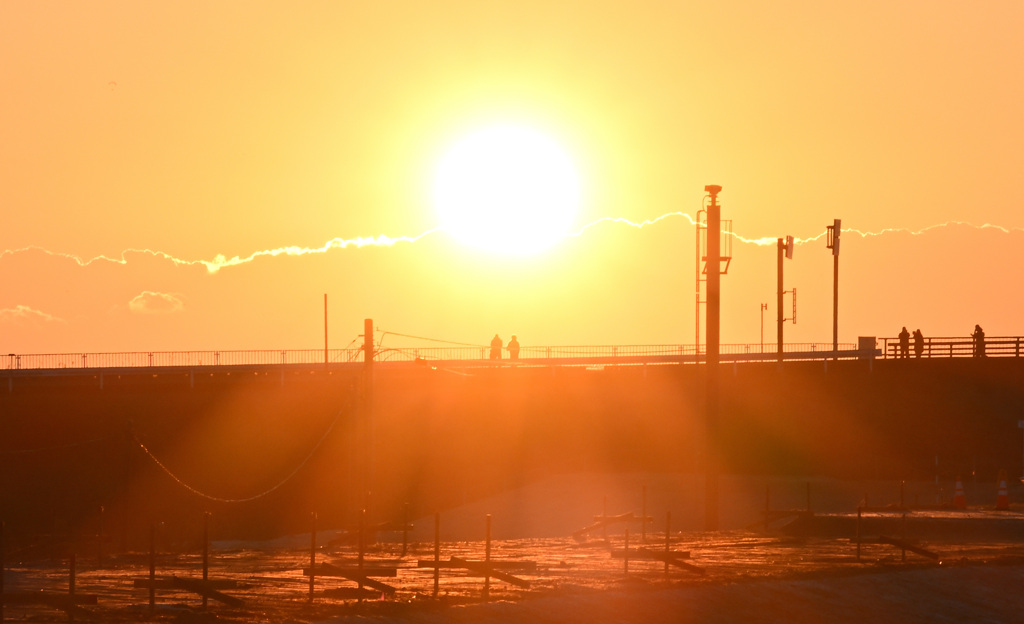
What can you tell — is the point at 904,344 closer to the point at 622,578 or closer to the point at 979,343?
the point at 979,343

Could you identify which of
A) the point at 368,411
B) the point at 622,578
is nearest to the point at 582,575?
the point at 622,578

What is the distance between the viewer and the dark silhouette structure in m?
61.0

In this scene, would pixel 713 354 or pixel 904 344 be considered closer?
pixel 713 354

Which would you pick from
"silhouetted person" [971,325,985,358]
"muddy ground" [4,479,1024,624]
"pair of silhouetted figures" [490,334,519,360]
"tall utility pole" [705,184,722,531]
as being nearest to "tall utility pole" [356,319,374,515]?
"muddy ground" [4,479,1024,624]

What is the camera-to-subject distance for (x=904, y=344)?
61438 millimetres

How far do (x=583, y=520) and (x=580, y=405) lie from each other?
14.6m

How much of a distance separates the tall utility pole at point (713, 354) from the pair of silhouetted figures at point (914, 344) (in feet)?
84.1

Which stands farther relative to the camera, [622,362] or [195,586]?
[622,362]

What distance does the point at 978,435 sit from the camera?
185 feet

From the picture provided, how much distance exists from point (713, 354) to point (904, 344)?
26.6 meters

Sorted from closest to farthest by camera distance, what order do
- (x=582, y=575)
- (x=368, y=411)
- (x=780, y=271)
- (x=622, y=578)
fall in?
(x=622, y=578)
(x=582, y=575)
(x=368, y=411)
(x=780, y=271)

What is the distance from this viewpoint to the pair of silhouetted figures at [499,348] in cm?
5919

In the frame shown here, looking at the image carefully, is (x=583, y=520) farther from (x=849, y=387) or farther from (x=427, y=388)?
(x=849, y=387)

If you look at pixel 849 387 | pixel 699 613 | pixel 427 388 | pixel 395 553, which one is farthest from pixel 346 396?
pixel 699 613
